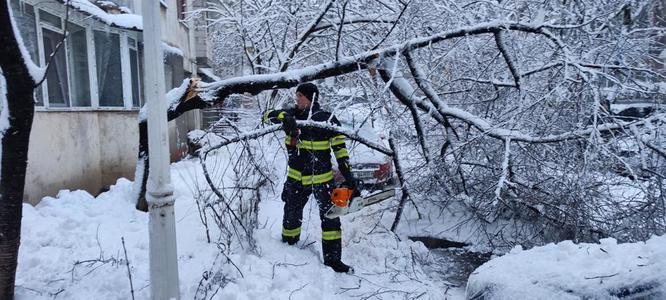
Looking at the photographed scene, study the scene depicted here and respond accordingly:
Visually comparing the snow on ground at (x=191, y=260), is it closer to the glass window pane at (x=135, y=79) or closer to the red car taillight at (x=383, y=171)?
the red car taillight at (x=383, y=171)

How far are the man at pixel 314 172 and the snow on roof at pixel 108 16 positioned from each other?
390cm

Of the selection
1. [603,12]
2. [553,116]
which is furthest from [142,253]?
[603,12]

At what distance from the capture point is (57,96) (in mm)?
6367

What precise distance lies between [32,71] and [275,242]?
8.55ft

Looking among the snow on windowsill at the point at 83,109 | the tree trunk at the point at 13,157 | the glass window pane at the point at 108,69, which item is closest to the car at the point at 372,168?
the snow on windowsill at the point at 83,109

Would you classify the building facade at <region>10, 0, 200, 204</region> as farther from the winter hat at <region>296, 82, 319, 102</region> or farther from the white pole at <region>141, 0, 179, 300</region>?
the white pole at <region>141, 0, 179, 300</region>

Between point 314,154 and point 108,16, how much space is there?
475cm

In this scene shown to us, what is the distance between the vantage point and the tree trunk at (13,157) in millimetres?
2561

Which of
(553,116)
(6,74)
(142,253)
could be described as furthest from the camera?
(553,116)

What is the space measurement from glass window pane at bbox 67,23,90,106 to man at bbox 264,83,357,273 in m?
4.14

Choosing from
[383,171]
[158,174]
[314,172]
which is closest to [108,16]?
[314,172]

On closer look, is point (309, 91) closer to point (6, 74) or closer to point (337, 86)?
point (337, 86)

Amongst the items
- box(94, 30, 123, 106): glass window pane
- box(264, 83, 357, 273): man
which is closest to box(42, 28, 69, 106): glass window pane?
box(94, 30, 123, 106): glass window pane

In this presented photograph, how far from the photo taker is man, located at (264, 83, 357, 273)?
A: 4254 mm
